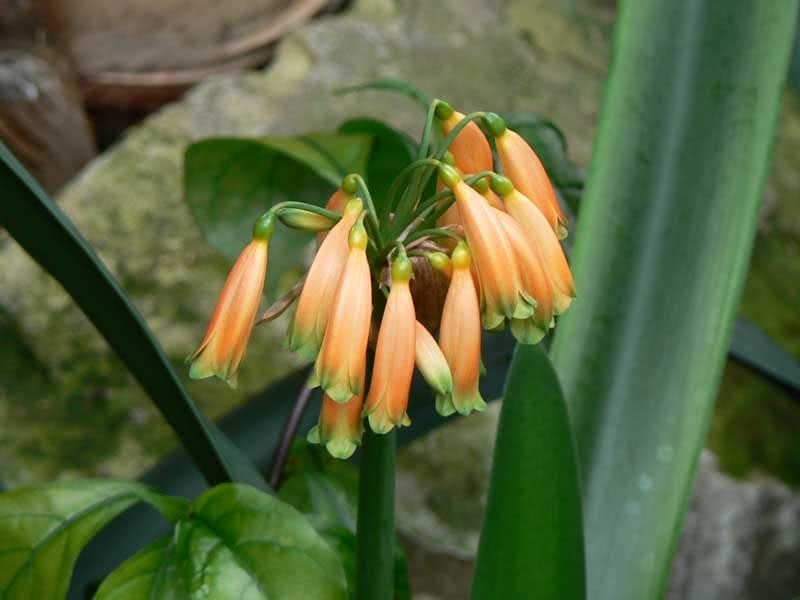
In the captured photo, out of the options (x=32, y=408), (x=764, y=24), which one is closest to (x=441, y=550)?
(x=32, y=408)

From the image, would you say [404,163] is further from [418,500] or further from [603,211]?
[418,500]

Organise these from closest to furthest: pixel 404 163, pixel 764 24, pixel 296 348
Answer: pixel 296 348, pixel 764 24, pixel 404 163

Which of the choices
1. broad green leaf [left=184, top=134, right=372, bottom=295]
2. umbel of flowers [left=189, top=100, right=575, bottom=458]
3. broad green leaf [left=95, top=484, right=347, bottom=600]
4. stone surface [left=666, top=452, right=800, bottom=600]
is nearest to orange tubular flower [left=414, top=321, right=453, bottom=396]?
umbel of flowers [left=189, top=100, right=575, bottom=458]

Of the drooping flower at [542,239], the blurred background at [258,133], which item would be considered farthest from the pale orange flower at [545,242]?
the blurred background at [258,133]

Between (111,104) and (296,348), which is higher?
(296,348)

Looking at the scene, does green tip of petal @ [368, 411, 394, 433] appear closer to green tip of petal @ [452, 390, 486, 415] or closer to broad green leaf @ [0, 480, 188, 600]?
green tip of petal @ [452, 390, 486, 415]

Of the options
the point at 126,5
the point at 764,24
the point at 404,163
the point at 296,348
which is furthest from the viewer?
the point at 126,5
